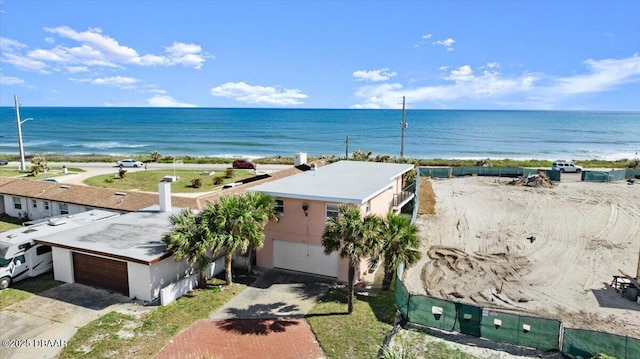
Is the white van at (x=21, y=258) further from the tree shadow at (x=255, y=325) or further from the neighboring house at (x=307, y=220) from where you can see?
the tree shadow at (x=255, y=325)

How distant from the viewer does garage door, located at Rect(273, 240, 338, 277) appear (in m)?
19.7

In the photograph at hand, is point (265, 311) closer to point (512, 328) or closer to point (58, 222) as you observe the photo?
point (512, 328)

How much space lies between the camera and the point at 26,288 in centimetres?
1775

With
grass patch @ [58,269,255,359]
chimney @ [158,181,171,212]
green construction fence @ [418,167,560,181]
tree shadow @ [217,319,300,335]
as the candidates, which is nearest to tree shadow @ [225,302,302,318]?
tree shadow @ [217,319,300,335]

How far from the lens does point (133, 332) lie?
1419 centimetres

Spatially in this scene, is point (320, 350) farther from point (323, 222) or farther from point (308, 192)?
point (308, 192)

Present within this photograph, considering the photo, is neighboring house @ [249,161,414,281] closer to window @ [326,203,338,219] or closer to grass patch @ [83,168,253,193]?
window @ [326,203,338,219]

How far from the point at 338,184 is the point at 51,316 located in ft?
46.2

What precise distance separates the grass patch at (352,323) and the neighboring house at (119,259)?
21.0 feet

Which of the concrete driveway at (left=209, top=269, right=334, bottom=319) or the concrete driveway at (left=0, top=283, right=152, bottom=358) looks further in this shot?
the concrete driveway at (left=209, top=269, right=334, bottom=319)

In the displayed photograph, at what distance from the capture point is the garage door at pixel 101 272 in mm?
17266

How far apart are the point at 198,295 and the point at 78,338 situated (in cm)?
474

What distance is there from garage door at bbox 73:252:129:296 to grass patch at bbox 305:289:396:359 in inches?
324

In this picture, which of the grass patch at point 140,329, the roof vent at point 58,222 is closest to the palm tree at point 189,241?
the grass patch at point 140,329
